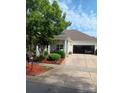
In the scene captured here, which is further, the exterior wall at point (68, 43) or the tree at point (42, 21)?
the exterior wall at point (68, 43)

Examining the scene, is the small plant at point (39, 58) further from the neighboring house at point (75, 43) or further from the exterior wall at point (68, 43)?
the neighboring house at point (75, 43)

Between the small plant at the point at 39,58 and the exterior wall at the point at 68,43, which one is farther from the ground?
the exterior wall at the point at 68,43

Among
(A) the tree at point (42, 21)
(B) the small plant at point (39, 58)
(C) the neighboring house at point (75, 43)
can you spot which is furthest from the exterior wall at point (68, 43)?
(A) the tree at point (42, 21)

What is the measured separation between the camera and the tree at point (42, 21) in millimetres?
7398

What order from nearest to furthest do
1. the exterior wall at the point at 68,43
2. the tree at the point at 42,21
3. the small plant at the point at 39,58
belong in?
the tree at the point at 42,21, the small plant at the point at 39,58, the exterior wall at the point at 68,43

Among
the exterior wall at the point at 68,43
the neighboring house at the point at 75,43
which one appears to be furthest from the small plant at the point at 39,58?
the neighboring house at the point at 75,43

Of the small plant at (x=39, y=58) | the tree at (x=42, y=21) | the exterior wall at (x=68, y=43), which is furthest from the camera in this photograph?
the exterior wall at (x=68, y=43)

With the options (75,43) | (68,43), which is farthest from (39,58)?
(75,43)

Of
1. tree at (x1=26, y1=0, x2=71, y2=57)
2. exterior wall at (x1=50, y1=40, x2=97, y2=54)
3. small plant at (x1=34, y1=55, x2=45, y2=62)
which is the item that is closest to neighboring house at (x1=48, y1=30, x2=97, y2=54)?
exterior wall at (x1=50, y1=40, x2=97, y2=54)

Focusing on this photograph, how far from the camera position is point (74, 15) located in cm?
279

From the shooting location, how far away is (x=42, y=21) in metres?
7.77
